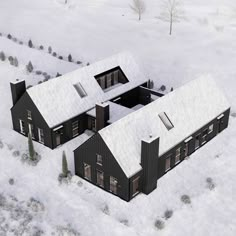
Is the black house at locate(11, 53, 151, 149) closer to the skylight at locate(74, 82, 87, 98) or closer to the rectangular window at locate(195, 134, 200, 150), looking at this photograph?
the skylight at locate(74, 82, 87, 98)

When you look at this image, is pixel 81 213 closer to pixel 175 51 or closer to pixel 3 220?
pixel 3 220

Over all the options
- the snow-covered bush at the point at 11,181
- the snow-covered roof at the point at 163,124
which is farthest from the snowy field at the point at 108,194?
the snow-covered roof at the point at 163,124

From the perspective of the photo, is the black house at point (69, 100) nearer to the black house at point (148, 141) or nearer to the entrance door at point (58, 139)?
the entrance door at point (58, 139)

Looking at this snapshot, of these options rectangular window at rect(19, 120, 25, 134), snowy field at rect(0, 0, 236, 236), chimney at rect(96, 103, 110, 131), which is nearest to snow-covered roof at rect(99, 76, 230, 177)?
snowy field at rect(0, 0, 236, 236)

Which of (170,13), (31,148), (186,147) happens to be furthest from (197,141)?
(170,13)

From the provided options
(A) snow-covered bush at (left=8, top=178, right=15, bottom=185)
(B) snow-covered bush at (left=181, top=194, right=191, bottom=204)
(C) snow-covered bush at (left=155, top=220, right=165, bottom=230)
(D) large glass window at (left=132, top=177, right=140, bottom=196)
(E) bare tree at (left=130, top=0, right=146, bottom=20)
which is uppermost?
(E) bare tree at (left=130, top=0, right=146, bottom=20)
